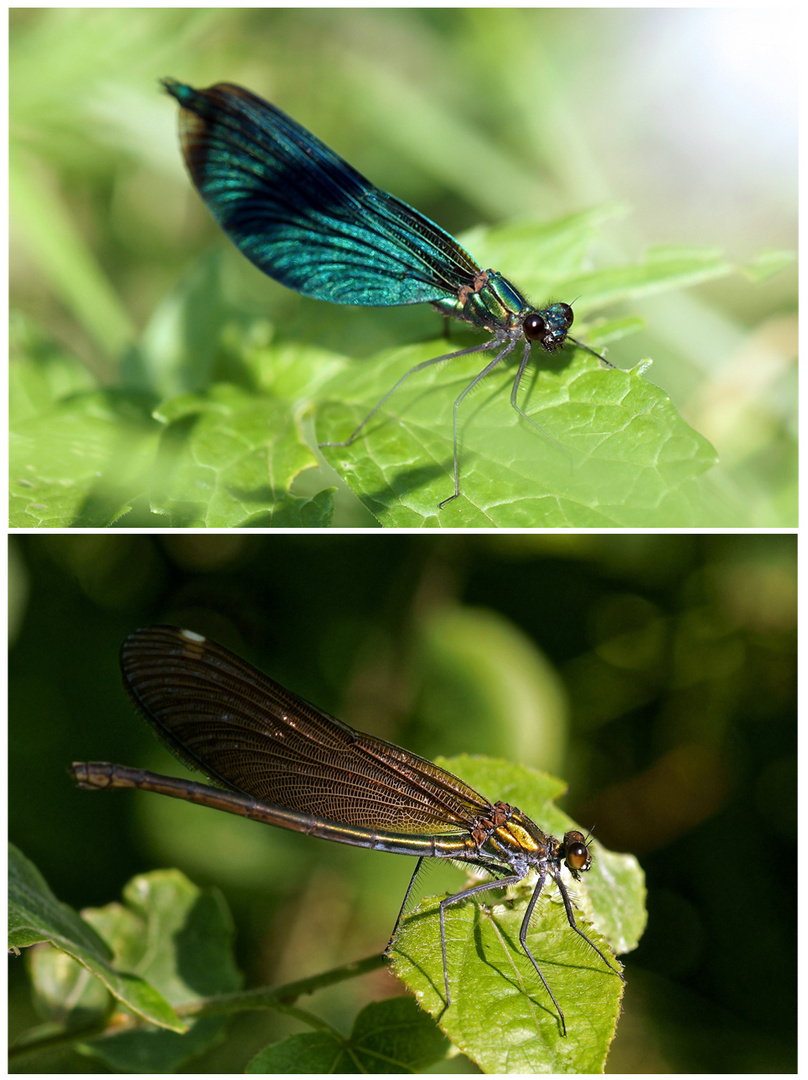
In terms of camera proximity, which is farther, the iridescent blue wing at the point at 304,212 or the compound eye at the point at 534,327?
the iridescent blue wing at the point at 304,212

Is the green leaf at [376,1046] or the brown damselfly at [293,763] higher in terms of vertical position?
the brown damselfly at [293,763]

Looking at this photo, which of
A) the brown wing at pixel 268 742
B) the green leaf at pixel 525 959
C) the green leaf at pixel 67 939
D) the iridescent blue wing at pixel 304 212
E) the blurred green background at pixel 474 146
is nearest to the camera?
the green leaf at pixel 525 959

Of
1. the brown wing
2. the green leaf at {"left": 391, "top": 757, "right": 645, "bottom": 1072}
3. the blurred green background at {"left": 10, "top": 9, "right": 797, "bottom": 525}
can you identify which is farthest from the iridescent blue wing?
the green leaf at {"left": 391, "top": 757, "right": 645, "bottom": 1072}

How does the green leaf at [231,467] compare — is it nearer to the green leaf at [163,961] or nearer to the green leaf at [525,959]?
the green leaf at [525,959]

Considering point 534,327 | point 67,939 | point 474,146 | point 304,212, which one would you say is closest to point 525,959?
point 67,939

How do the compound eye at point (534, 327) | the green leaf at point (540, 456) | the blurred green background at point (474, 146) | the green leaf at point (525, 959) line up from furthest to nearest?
the blurred green background at point (474, 146), the compound eye at point (534, 327), the green leaf at point (540, 456), the green leaf at point (525, 959)

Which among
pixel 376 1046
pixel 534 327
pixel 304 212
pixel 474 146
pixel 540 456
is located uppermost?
pixel 474 146

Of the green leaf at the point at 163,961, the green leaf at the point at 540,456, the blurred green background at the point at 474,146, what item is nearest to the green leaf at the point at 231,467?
the green leaf at the point at 540,456

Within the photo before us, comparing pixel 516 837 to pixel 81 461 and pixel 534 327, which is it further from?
pixel 81 461
